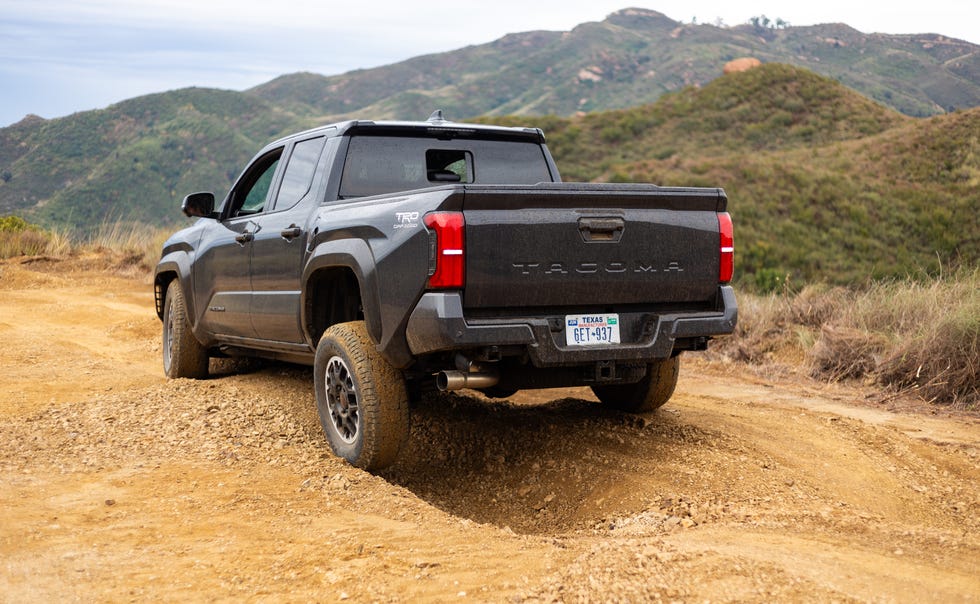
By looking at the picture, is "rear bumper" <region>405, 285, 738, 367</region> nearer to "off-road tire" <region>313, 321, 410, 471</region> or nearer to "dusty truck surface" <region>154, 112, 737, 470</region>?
"dusty truck surface" <region>154, 112, 737, 470</region>

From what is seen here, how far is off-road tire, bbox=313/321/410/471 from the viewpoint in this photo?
15.5 feet

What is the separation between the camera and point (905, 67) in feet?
322

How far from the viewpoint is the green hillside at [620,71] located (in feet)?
307

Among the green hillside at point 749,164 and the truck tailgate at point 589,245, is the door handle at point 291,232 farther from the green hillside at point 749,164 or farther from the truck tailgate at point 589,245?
the green hillside at point 749,164

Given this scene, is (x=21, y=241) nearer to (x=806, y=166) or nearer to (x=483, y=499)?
(x=483, y=499)

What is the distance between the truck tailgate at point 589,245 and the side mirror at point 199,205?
311 centimetres

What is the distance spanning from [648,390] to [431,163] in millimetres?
2088

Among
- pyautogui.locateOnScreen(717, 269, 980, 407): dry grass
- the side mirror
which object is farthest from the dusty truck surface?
pyautogui.locateOnScreen(717, 269, 980, 407): dry grass

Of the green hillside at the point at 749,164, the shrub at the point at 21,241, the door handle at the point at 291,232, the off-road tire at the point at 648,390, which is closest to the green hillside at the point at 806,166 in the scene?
the green hillside at the point at 749,164

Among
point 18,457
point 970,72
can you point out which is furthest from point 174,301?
point 970,72

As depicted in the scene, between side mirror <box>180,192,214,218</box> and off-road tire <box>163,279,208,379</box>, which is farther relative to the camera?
off-road tire <box>163,279,208,379</box>

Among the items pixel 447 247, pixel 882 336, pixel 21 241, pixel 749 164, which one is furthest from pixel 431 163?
pixel 749 164

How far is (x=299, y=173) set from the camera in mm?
5902

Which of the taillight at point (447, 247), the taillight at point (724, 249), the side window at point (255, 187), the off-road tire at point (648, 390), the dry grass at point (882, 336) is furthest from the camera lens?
the dry grass at point (882, 336)
